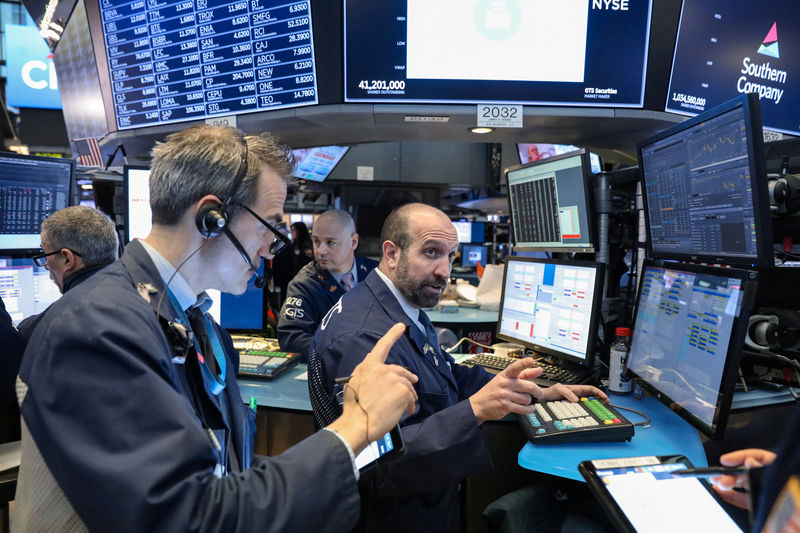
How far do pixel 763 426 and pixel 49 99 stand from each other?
10157mm

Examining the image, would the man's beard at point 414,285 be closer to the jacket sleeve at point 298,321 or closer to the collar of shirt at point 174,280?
the collar of shirt at point 174,280

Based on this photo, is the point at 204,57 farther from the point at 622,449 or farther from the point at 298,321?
the point at 622,449

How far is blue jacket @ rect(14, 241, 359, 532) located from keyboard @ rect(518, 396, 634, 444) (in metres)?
0.77

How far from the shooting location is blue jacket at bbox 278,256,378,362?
8.92 ft

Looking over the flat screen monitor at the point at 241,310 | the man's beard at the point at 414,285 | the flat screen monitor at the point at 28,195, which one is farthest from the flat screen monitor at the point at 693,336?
the flat screen monitor at the point at 28,195

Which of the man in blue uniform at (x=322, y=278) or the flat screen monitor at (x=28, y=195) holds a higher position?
the flat screen monitor at (x=28, y=195)

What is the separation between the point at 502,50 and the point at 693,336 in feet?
4.41

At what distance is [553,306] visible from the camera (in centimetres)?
205

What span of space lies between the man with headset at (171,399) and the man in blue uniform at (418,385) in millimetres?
399

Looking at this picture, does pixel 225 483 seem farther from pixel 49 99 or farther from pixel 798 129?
pixel 49 99

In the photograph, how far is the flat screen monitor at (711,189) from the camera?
48.8 inches

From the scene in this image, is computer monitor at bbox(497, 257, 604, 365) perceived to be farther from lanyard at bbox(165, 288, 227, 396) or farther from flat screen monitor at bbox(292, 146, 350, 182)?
flat screen monitor at bbox(292, 146, 350, 182)

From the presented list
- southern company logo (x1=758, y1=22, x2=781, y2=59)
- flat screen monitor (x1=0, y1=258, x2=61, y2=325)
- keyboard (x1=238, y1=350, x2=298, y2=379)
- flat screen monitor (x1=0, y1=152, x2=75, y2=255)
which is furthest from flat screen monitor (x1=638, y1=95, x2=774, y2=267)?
flat screen monitor (x1=0, y1=258, x2=61, y2=325)

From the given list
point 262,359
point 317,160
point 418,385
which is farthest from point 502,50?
point 317,160
